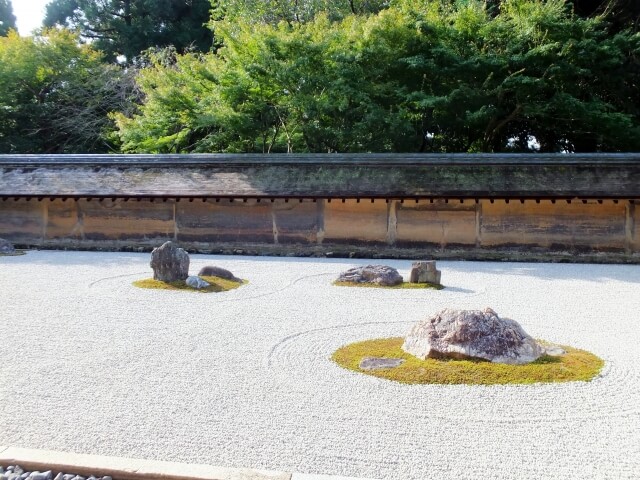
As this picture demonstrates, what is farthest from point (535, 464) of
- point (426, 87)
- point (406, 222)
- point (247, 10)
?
point (247, 10)

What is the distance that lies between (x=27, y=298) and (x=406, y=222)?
353 inches

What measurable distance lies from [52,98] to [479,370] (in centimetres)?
2355

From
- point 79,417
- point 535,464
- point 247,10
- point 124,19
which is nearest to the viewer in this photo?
point 535,464

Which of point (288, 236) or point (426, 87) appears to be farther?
point (426, 87)

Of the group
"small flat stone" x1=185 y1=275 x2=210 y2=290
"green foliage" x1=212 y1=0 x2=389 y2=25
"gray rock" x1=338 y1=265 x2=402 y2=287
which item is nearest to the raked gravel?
"small flat stone" x1=185 y1=275 x2=210 y2=290

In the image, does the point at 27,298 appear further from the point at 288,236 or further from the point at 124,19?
the point at 124,19

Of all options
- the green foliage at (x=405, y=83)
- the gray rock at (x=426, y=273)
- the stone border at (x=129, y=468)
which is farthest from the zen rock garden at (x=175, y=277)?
the green foliage at (x=405, y=83)

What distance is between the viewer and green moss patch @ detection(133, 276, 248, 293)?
28.8 feet

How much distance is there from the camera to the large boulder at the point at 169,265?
922cm

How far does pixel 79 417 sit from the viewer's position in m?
3.68

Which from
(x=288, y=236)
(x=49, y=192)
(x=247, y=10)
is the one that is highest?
→ (x=247, y=10)

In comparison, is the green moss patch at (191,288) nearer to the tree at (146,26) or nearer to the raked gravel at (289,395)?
the raked gravel at (289,395)

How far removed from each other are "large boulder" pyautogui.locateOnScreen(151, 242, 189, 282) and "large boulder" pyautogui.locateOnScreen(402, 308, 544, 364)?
17.3 feet

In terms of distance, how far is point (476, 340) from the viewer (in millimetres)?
4965
